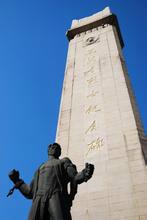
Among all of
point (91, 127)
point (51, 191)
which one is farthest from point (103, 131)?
point (51, 191)

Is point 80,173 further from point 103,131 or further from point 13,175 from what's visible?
point 103,131

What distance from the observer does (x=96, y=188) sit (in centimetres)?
923

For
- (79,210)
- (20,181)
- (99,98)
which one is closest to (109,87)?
(99,98)

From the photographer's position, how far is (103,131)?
10.8 meters

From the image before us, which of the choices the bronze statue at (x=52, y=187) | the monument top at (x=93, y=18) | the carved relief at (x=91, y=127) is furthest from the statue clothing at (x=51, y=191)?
the monument top at (x=93, y=18)

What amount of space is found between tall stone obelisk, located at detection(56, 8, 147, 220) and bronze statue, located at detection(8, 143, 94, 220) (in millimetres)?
3019

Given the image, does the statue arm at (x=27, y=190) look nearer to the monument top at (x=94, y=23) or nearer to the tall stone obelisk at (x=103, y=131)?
the tall stone obelisk at (x=103, y=131)

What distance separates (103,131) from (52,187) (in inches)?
209

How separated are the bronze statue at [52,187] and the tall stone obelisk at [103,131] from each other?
302 cm

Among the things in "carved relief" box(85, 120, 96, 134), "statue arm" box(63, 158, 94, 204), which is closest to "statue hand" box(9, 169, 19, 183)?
"statue arm" box(63, 158, 94, 204)

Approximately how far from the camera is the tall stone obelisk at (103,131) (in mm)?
8727

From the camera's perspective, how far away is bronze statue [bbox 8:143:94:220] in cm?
545

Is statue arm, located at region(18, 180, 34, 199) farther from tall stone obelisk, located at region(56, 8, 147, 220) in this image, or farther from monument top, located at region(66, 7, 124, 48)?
monument top, located at region(66, 7, 124, 48)

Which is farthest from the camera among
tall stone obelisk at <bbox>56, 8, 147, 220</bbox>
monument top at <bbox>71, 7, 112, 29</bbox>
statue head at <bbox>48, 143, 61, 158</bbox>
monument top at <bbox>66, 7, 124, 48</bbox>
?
monument top at <bbox>71, 7, 112, 29</bbox>
